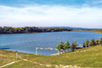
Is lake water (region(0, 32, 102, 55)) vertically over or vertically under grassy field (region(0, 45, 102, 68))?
under

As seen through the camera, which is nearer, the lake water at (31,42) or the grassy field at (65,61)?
the grassy field at (65,61)

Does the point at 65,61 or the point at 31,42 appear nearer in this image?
the point at 65,61

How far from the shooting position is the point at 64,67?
17.8 meters

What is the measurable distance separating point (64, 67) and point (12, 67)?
966 cm

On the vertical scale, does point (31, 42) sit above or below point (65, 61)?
below

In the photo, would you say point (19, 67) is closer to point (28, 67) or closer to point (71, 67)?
point (28, 67)

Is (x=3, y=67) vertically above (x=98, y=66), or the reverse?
(x=98, y=66)

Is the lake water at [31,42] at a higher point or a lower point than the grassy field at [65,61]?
Result: lower

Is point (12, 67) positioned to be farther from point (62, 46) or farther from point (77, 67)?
point (62, 46)

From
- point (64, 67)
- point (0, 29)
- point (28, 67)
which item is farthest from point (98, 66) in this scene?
point (0, 29)

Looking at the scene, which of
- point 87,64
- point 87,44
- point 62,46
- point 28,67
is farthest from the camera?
point 87,44

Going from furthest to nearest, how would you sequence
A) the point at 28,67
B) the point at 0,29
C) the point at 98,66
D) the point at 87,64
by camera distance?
1. the point at 0,29
2. the point at 28,67
3. the point at 87,64
4. the point at 98,66

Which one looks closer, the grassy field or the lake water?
the grassy field

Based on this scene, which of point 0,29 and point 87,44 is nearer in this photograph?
point 87,44
